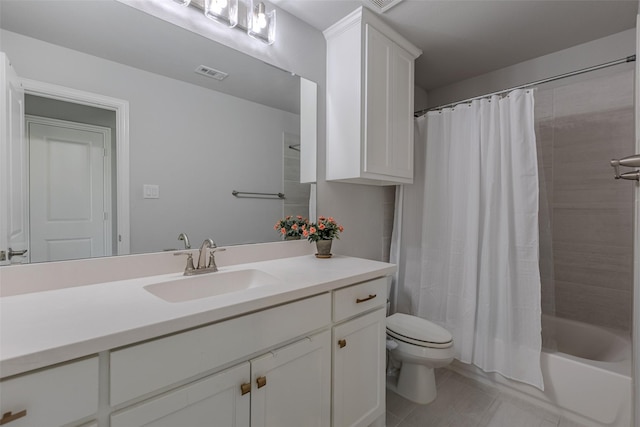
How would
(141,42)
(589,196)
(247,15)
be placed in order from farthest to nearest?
(589,196) → (247,15) → (141,42)

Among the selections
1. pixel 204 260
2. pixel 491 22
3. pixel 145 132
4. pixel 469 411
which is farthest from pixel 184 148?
pixel 469 411

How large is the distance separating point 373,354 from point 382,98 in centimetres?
148

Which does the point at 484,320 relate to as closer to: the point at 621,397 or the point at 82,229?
the point at 621,397

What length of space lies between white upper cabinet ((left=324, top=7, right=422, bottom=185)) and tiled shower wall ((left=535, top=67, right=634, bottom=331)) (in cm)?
108

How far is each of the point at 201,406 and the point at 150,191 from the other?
34.5 inches

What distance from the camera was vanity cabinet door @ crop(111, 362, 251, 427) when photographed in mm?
729

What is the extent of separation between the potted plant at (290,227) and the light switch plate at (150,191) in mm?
624

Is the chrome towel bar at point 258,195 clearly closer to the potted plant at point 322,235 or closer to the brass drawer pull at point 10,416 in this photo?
the potted plant at point 322,235

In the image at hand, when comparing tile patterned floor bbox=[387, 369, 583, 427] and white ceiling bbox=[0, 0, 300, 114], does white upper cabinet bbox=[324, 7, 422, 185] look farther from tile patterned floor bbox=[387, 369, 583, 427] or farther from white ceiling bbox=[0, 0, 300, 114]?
tile patterned floor bbox=[387, 369, 583, 427]

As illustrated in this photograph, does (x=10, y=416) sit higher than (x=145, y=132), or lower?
lower

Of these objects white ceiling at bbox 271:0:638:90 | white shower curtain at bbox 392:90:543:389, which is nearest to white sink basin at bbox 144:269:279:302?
white shower curtain at bbox 392:90:543:389

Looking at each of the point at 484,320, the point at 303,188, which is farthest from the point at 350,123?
the point at 484,320

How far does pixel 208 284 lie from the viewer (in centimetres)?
123

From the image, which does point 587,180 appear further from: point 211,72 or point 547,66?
point 211,72
